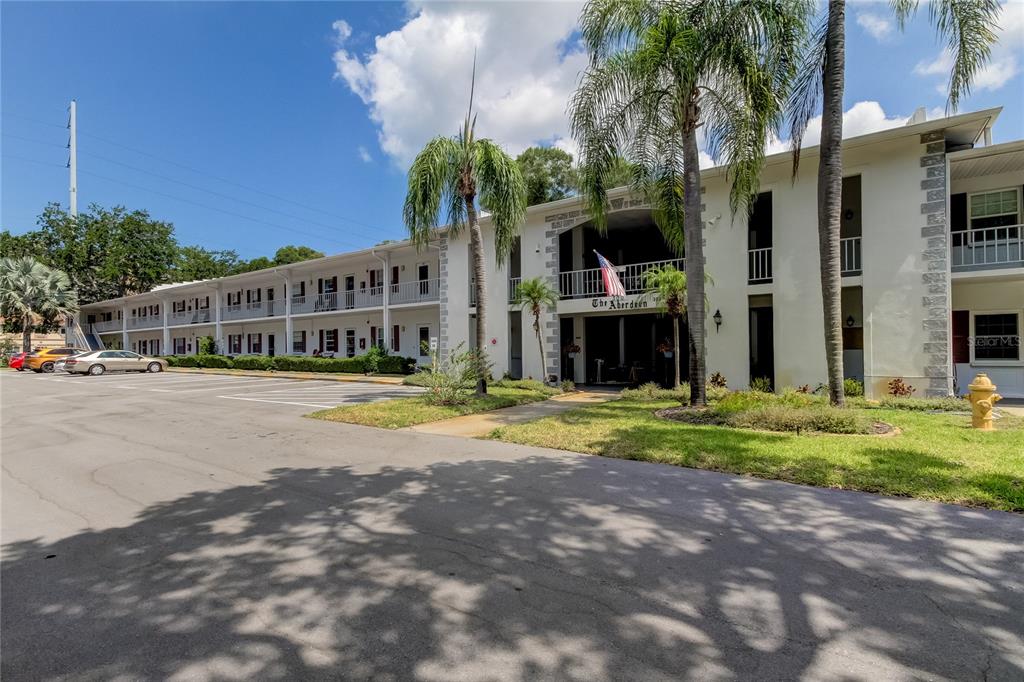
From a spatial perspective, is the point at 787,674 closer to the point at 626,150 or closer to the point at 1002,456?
the point at 1002,456

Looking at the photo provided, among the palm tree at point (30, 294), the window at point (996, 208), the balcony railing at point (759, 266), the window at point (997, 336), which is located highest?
the palm tree at point (30, 294)

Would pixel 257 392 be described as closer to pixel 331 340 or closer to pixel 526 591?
pixel 331 340

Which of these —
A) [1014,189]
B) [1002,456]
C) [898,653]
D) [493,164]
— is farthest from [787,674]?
[1014,189]

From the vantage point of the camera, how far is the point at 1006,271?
1181 cm

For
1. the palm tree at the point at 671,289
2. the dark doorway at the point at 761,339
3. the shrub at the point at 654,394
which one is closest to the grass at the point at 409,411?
the shrub at the point at 654,394

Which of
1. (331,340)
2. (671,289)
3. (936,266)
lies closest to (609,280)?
(671,289)

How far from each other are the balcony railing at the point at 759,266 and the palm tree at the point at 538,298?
6131mm

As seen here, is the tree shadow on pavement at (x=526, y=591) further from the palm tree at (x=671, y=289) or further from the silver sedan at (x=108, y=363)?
the silver sedan at (x=108, y=363)

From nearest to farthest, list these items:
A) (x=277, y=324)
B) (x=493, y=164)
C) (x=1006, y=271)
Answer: (x=1006, y=271) → (x=493, y=164) → (x=277, y=324)

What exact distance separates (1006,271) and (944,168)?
2861 millimetres

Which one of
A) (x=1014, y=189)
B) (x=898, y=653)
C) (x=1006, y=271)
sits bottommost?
(x=898, y=653)

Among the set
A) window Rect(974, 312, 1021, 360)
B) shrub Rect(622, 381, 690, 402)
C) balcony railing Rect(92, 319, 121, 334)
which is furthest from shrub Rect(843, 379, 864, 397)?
balcony railing Rect(92, 319, 121, 334)

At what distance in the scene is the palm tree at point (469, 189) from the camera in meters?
12.6

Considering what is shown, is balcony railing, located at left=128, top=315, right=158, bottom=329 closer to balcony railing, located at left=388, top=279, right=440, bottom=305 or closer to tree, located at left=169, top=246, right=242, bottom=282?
tree, located at left=169, top=246, right=242, bottom=282
